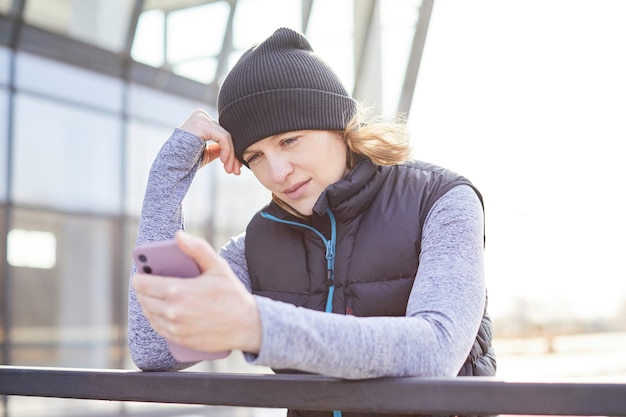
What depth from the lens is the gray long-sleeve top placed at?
3.32 ft

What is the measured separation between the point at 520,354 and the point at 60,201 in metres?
9.75

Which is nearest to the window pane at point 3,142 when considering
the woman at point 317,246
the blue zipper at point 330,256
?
the woman at point 317,246

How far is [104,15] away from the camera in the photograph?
6.24 meters

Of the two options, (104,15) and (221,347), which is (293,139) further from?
(104,15)

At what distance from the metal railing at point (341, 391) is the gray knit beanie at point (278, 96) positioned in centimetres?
66

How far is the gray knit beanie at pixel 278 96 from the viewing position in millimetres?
1698

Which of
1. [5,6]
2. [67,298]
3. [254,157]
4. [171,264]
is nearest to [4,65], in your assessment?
[5,6]

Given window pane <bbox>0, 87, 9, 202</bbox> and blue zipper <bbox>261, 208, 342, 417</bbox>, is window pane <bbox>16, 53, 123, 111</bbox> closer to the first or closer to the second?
window pane <bbox>0, 87, 9, 202</bbox>

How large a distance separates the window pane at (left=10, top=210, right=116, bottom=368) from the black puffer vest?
4.57m

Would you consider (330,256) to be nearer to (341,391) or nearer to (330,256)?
(330,256)

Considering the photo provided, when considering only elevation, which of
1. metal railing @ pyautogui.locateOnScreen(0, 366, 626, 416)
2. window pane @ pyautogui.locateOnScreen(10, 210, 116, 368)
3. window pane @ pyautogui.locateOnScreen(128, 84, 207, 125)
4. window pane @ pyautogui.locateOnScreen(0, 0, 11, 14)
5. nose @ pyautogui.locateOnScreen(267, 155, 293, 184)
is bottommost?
window pane @ pyautogui.locateOnScreen(10, 210, 116, 368)

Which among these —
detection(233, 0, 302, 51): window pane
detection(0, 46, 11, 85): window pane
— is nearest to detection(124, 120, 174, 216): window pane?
detection(233, 0, 302, 51): window pane

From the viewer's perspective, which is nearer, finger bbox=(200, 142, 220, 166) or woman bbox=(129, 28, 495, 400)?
woman bbox=(129, 28, 495, 400)

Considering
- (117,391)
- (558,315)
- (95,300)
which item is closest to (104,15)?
(95,300)
